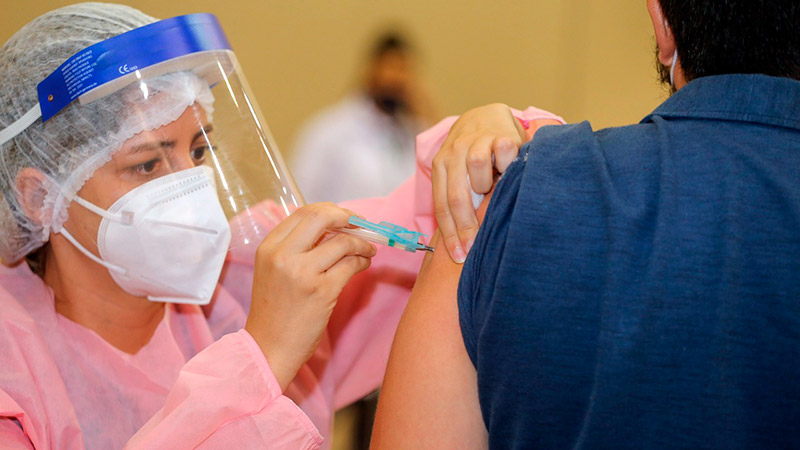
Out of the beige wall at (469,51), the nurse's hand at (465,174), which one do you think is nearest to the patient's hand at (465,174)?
the nurse's hand at (465,174)

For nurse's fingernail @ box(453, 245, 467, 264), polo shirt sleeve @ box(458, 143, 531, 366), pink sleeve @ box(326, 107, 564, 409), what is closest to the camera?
polo shirt sleeve @ box(458, 143, 531, 366)

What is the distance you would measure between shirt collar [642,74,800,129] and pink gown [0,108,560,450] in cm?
51

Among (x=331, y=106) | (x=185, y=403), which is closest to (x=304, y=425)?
(x=185, y=403)

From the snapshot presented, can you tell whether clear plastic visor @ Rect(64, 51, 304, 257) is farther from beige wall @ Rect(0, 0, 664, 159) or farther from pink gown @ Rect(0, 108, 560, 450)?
beige wall @ Rect(0, 0, 664, 159)

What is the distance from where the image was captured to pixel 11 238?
119 cm

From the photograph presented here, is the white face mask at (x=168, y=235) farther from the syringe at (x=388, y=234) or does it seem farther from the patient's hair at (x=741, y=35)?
the patient's hair at (x=741, y=35)

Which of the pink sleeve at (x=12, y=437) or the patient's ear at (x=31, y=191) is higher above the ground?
the patient's ear at (x=31, y=191)

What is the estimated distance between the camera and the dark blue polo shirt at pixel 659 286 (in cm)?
62

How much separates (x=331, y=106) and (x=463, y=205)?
3.03 meters

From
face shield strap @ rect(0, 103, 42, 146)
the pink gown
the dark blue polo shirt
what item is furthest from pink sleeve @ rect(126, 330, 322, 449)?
face shield strap @ rect(0, 103, 42, 146)

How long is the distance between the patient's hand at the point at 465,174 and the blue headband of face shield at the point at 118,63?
476mm

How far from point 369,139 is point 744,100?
9.11 ft

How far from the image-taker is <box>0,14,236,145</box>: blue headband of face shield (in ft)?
3.37

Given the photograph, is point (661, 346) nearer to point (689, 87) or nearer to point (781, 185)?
point (781, 185)
